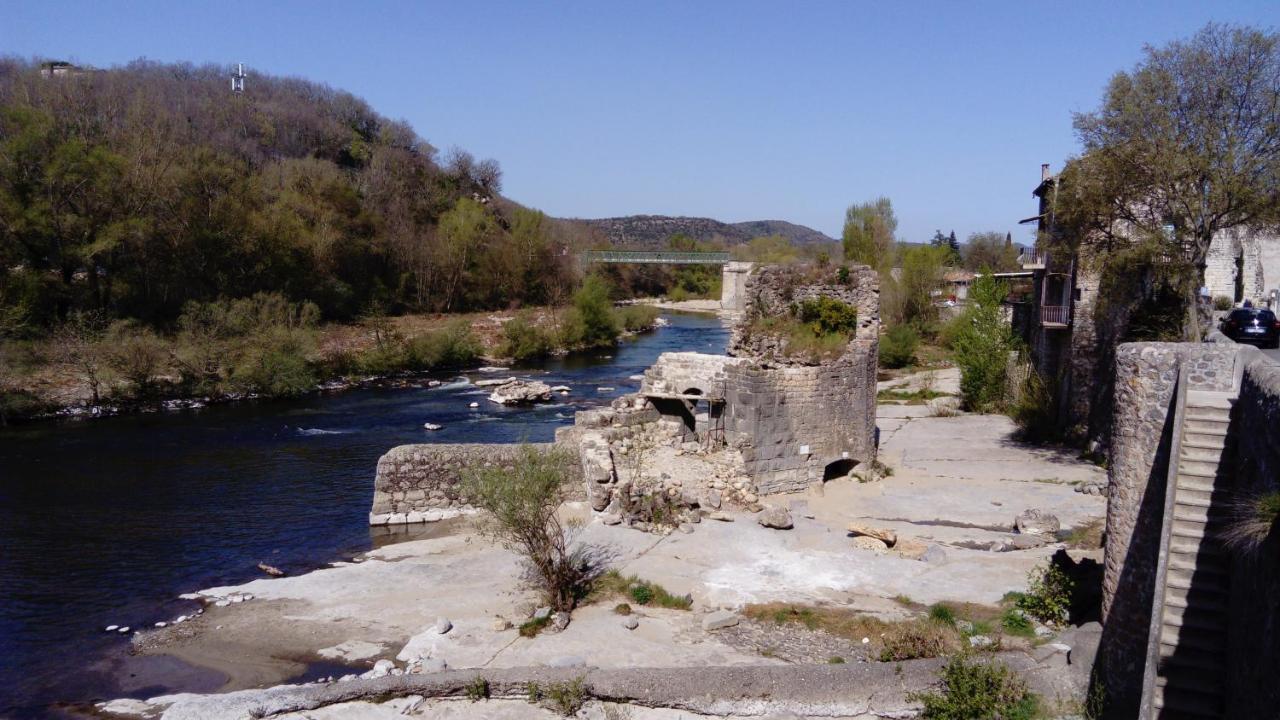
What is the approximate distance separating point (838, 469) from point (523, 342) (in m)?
30.4

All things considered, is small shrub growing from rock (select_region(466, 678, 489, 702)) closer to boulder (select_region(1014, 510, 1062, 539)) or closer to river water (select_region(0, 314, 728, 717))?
river water (select_region(0, 314, 728, 717))

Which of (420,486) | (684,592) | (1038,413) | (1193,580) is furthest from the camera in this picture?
(1038,413)

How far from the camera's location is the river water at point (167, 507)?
12.0 metres

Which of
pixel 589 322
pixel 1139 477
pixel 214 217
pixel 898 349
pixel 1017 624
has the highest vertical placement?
pixel 214 217

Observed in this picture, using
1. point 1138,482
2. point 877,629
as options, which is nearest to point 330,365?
point 877,629

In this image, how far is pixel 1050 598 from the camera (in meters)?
9.73

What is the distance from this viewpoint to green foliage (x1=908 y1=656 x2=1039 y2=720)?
7609mm

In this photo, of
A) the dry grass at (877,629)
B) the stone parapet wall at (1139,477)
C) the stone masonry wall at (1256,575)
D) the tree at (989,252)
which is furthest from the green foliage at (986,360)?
the tree at (989,252)

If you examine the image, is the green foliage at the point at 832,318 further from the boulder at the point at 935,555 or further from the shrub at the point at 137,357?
the shrub at the point at 137,357

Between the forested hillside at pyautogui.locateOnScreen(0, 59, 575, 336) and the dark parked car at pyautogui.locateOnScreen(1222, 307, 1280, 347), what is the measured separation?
38989 millimetres

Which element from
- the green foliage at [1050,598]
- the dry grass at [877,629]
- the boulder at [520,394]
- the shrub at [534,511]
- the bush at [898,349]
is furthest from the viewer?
the bush at [898,349]

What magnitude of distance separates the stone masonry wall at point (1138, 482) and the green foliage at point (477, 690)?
6096 mm

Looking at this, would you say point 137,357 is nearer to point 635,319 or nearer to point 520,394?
point 520,394

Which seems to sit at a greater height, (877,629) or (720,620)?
(877,629)
